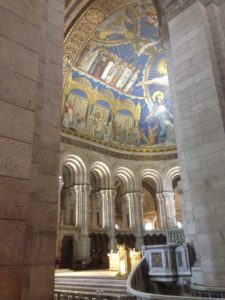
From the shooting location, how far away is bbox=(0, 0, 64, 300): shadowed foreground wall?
2.21m

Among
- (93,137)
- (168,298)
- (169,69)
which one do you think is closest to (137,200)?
(93,137)

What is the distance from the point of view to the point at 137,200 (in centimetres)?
2191

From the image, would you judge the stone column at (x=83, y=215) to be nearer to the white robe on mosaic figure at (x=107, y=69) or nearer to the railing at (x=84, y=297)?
the white robe on mosaic figure at (x=107, y=69)

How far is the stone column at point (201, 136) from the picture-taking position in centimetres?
551

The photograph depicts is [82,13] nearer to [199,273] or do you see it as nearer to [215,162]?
[215,162]

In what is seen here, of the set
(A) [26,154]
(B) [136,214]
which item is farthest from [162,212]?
(A) [26,154]

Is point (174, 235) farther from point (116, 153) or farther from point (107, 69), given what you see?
point (107, 69)

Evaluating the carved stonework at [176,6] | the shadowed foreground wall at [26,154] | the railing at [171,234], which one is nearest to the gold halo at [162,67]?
the railing at [171,234]

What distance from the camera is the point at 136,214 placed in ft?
70.4

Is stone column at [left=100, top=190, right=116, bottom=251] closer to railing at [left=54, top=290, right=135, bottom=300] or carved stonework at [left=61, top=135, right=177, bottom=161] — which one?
carved stonework at [left=61, top=135, right=177, bottom=161]

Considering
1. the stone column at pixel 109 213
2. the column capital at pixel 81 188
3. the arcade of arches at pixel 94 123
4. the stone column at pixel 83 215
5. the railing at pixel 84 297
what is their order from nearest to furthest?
the arcade of arches at pixel 94 123, the railing at pixel 84 297, the stone column at pixel 83 215, the column capital at pixel 81 188, the stone column at pixel 109 213

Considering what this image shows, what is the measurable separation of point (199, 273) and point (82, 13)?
1561cm

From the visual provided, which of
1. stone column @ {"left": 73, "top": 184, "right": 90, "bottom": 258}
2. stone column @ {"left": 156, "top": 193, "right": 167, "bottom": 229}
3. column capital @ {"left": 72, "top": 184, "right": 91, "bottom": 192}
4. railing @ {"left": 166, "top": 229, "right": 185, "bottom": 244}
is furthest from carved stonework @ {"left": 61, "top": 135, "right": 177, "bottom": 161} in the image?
railing @ {"left": 166, "top": 229, "right": 185, "bottom": 244}

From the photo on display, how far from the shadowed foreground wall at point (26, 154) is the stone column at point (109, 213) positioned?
55.6 feet
